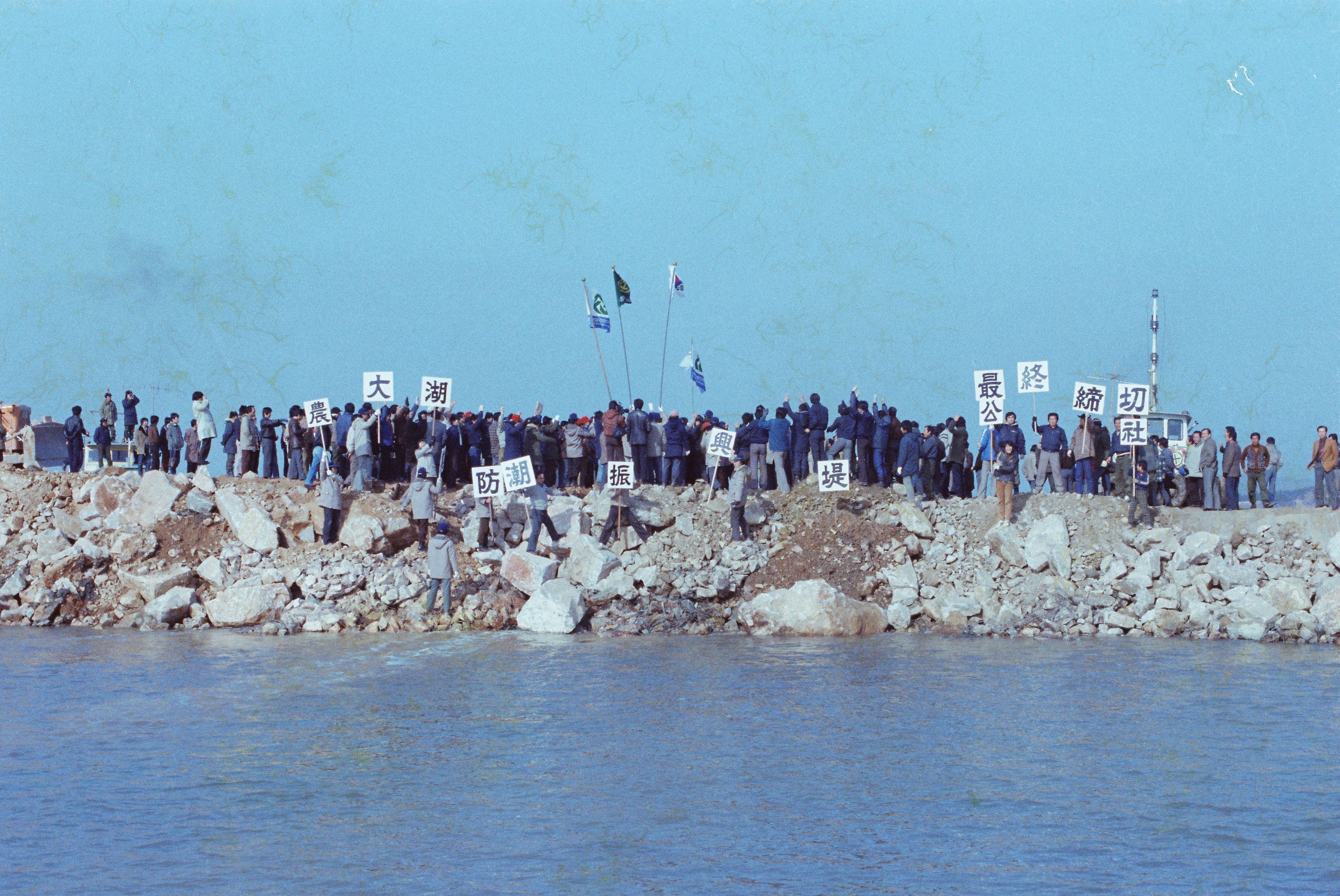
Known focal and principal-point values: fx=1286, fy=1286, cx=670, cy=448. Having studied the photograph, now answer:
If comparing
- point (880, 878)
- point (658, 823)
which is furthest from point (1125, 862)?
point (658, 823)

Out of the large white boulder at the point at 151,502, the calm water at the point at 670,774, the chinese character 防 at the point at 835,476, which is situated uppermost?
the chinese character 防 at the point at 835,476

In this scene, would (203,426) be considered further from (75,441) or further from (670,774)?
(670,774)

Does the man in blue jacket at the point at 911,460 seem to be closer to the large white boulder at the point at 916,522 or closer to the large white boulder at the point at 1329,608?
the large white boulder at the point at 916,522

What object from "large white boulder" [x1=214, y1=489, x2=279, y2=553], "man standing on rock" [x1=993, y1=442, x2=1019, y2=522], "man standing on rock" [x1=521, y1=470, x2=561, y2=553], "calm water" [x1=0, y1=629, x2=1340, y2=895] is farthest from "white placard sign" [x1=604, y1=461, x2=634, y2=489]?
"man standing on rock" [x1=993, y1=442, x2=1019, y2=522]

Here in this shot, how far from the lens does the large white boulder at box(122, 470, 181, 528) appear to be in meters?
28.2

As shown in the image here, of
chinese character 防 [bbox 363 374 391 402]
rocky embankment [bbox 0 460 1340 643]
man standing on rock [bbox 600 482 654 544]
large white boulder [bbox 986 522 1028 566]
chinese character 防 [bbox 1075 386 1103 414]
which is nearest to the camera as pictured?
rocky embankment [bbox 0 460 1340 643]

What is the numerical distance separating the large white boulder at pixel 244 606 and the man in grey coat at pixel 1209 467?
19.9 metres

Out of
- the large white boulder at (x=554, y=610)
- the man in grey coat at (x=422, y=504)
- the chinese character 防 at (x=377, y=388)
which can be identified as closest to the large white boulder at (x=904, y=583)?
the large white boulder at (x=554, y=610)

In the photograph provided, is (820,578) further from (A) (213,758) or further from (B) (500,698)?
(A) (213,758)

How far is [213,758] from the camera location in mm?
13750

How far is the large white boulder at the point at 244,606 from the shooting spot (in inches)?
997

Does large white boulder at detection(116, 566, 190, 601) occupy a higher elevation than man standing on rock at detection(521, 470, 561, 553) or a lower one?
lower

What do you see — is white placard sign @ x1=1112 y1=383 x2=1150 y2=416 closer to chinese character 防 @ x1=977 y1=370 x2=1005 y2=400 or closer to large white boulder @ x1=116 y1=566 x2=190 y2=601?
chinese character 防 @ x1=977 y1=370 x2=1005 y2=400

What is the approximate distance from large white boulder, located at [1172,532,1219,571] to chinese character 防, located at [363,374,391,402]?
1603 cm
